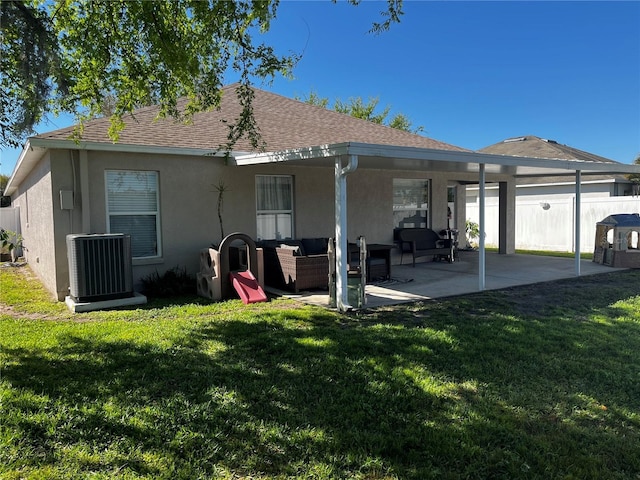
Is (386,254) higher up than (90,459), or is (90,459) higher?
(386,254)

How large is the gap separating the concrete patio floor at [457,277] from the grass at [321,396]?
1370mm

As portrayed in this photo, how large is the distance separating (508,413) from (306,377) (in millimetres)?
1779

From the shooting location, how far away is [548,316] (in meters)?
6.88

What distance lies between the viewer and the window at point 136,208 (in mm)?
8688

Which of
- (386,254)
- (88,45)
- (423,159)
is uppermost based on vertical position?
(88,45)

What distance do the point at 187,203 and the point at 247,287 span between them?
2.42 m

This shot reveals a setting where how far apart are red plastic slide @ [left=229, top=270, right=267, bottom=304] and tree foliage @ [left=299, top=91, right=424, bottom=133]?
27.5 metres

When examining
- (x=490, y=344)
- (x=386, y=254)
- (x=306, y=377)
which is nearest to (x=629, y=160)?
(x=386, y=254)

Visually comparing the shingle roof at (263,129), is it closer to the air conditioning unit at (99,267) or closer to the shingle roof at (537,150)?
the air conditioning unit at (99,267)

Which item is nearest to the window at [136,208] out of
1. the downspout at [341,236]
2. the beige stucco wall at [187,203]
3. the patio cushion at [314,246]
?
the beige stucco wall at [187,203]

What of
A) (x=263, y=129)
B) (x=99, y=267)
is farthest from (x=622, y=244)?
(x=99, y=267)

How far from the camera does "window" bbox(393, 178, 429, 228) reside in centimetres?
1311

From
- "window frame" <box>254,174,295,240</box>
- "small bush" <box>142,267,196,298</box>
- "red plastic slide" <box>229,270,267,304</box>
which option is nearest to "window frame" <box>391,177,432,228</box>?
"window frame" <box>254,174,295,240</box>

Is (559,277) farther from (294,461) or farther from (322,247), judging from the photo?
(294,461)
